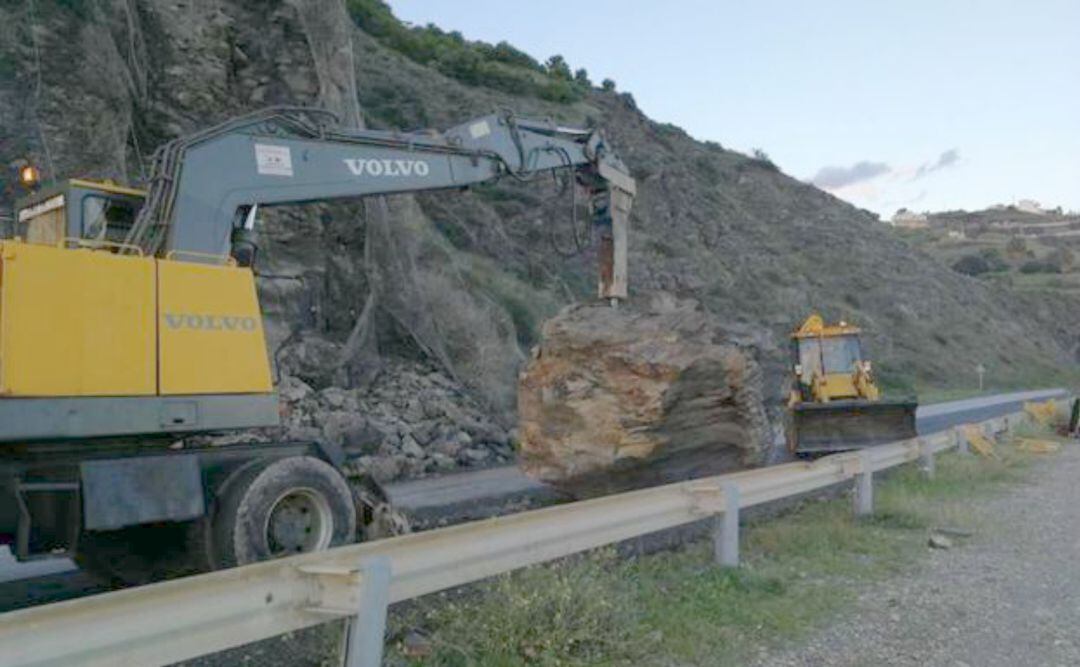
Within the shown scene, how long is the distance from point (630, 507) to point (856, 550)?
296 cm

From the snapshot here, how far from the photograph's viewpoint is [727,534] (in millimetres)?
7715

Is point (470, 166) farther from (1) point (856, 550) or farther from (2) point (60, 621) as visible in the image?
(2) point (60, 621)

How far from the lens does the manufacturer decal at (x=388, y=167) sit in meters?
9.80

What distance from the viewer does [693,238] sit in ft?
148

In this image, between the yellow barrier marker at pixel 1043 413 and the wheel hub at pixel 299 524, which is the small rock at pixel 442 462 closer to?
the wheel hub at pixel 299 524

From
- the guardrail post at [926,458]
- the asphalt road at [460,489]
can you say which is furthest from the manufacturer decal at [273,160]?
the guardrail post at [926,458]

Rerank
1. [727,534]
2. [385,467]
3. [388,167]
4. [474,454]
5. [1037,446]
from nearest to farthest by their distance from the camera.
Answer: [727,534] → [388,167] → [385,467] → [474,454] → [1037,446]

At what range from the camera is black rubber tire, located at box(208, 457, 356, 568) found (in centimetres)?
718

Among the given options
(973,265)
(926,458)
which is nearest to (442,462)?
(926,458)

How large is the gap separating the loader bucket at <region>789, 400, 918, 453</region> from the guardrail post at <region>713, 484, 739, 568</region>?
32.5 feet

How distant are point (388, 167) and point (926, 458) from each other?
27.0ft

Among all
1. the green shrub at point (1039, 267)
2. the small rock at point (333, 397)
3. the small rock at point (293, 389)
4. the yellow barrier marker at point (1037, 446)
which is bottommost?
the yellow barrier marker at point (1037, 446)

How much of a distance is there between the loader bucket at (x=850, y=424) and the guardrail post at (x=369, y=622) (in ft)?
44.5

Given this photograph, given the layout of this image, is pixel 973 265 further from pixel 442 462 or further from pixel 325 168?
pixel 325 168
